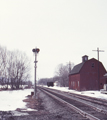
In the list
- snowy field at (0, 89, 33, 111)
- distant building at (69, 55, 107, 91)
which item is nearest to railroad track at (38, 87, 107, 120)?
snowy field at (0, 89, 33, 111)

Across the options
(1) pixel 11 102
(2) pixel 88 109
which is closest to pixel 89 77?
(1) pixel 11 102

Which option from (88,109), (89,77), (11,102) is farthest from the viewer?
(89,77)

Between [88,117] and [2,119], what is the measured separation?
12.9 ft

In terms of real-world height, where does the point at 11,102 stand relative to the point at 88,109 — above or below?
below

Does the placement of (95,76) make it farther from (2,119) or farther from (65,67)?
(65,67)

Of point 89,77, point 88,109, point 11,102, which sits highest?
point 89,77

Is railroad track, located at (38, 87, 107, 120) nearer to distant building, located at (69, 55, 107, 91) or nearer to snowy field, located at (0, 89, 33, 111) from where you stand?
snowy field, located at (0, 89, 33, 111)

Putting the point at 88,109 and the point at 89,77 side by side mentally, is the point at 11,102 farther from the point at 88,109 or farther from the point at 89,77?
the point at 89,77

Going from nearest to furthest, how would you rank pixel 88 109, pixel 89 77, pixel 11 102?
pixel 88 109 < pixel 11 102 < pixel 89 77

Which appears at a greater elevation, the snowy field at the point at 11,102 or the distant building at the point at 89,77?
the distant building at the point at 89,77

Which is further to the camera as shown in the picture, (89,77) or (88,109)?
(89,77)

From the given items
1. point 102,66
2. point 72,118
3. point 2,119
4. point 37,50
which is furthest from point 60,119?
point 102,66

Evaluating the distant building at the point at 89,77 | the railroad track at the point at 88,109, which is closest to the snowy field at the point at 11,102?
the railroad track at the point at 88,109

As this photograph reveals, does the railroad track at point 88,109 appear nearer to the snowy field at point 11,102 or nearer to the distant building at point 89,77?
the snowy field at point 11,102
